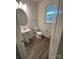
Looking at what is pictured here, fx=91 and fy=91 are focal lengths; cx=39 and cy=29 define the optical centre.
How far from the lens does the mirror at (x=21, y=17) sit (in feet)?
4.69

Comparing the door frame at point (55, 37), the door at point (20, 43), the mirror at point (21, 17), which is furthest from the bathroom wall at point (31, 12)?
the door frame at point (55, 37)

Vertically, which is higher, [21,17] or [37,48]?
[21,17]

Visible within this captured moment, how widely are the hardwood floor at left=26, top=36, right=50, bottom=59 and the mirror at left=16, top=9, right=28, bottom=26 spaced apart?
12.1 inches

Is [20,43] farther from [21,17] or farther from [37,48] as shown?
[21,17]

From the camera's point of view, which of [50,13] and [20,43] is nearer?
[20,43]

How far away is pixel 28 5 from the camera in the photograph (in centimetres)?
150

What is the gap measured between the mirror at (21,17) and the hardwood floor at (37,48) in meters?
0.31

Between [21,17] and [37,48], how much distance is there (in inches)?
22.4

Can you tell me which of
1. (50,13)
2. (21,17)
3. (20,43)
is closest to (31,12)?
(21,17)

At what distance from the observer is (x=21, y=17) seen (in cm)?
148

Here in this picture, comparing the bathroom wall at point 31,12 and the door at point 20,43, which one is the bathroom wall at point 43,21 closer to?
the bathroom wall at point 31,12

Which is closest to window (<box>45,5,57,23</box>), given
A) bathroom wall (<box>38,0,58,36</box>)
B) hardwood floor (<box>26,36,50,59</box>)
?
bathroom wall (<box>38,0,58,36</box>)
